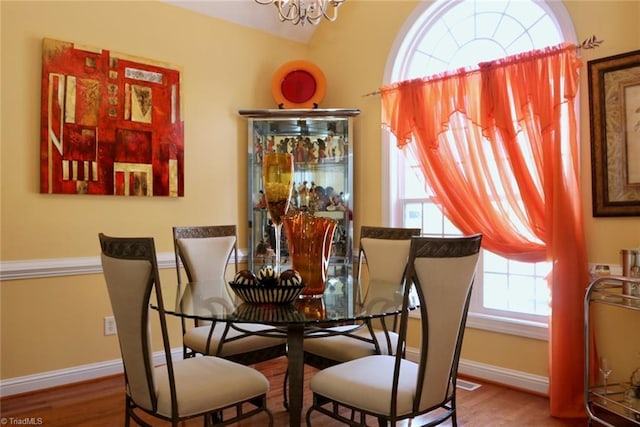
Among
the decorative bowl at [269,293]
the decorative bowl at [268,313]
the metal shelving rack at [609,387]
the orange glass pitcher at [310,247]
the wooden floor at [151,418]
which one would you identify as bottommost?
the wooden floor at [151,418]

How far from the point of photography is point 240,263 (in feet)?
Result: 14.3

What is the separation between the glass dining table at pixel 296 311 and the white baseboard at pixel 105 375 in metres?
1.39

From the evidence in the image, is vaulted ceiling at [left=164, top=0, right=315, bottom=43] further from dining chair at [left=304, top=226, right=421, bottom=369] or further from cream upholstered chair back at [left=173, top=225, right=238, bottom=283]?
dining chair at [left=304, top=226, right=421, bottom=369]

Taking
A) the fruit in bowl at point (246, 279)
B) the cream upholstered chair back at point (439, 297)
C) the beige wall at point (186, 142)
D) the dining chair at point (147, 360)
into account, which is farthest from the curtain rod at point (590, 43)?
the dining chair at point (147, 360)

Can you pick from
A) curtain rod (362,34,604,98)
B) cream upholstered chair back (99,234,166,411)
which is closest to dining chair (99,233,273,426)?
cream upholstered chair back (99,234,166,411)

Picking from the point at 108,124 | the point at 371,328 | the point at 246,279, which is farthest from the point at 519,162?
the point at 108,124

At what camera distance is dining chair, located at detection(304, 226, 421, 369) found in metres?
2.52

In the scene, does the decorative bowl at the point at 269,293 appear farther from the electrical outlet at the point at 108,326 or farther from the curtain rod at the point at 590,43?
the curtain rod at the point at 590,43

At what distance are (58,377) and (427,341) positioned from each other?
269 centimetres

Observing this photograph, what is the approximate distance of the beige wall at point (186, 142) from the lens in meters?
3.16

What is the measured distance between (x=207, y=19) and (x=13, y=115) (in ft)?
5.59

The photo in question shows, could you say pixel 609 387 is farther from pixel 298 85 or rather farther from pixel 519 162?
pixel 298 85

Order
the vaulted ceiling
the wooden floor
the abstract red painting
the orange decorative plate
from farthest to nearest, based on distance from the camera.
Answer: the orange decorative plate
the vaulted ceiling
the abstract red painting
the wooden floor

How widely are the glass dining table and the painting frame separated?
1.41 metres
